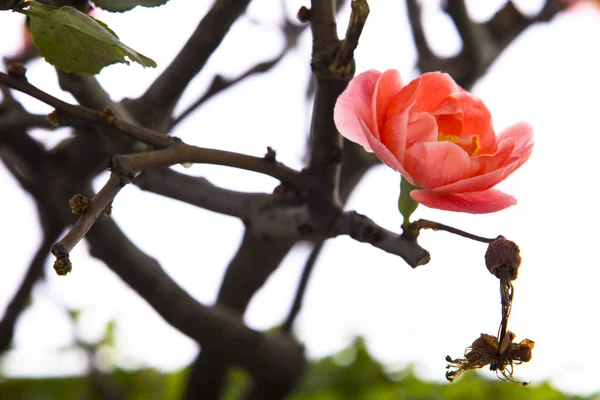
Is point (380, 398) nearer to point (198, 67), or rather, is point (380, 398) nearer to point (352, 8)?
point (198, 67)

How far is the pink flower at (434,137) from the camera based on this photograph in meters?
0.36

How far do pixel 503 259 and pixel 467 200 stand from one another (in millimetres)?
42

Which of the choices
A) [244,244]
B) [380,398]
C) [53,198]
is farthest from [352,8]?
[380,398]

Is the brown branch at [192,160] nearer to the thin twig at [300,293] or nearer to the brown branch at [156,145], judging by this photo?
the brown branch at [156,145]

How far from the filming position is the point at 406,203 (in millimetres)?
429

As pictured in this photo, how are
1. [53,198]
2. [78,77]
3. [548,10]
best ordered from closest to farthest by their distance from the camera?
[78,77], [53,198], [548,10]

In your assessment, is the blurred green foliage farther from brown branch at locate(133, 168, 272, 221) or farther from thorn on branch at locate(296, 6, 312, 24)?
thorn on branch at locate(296, 6, 312, 24)

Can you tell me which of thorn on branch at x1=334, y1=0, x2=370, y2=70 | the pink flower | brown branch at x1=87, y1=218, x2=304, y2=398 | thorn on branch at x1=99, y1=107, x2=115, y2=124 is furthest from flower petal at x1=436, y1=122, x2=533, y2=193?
brown branch at x1=87, y1=218, x2=304, y2=398

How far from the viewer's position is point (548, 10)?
2.86 feet

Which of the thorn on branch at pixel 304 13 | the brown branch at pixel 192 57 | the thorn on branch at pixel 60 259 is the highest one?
the brown branch at pixel 192 57

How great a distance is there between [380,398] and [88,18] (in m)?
0.71

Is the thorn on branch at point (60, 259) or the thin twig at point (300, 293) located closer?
the thorn on branch at point (60, 259)

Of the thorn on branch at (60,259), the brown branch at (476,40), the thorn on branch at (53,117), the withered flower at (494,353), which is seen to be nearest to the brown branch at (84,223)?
the thorn on branch at (60,259)

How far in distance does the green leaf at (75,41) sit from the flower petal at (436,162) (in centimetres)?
16
